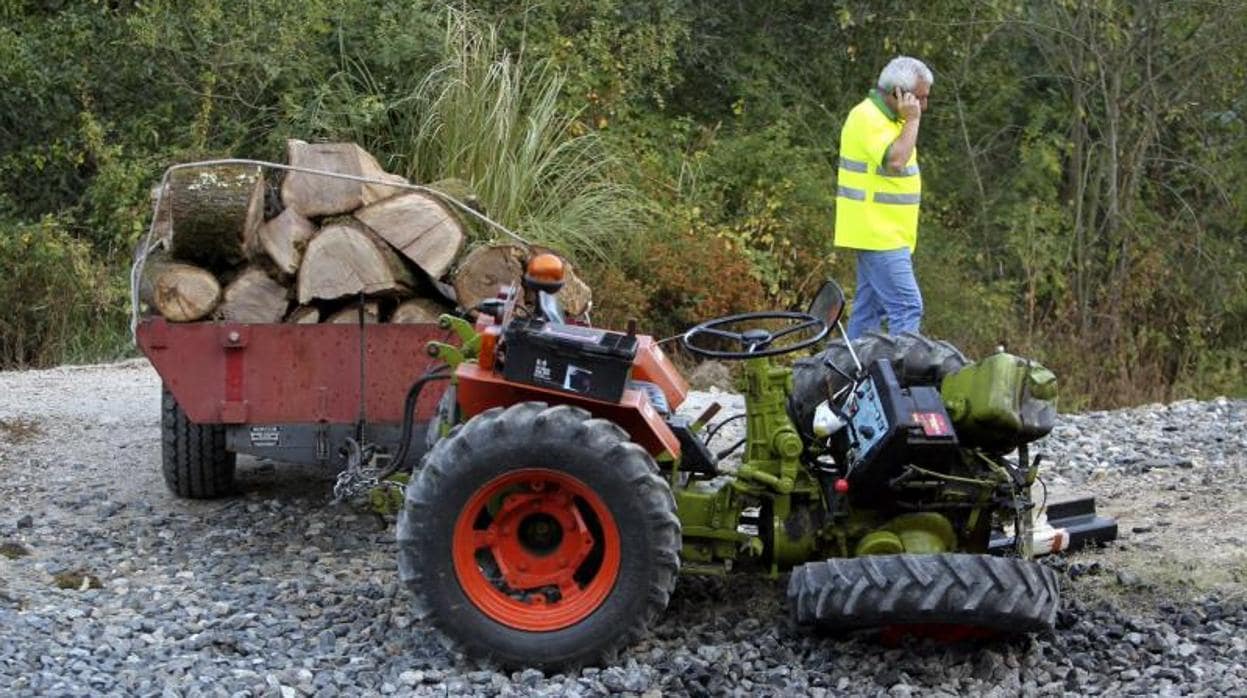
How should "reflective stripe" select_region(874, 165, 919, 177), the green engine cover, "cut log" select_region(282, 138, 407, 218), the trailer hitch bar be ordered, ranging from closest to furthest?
1. the green engine cover
2. the trailer hitch bar
3. "cut log" select_region(282, 138, 407, 218)
4. "reflective stripe" select_region(874, 165, 919, 177)

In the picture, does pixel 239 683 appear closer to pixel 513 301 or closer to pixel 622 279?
pixel 513 301

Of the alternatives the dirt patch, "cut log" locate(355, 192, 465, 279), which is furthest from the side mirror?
"cut log" locate(355, 192, 465, 279)

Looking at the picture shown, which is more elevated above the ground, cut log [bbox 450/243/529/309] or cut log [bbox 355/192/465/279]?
cut log [bbox 355/192/465/279]

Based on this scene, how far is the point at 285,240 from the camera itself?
7824mm

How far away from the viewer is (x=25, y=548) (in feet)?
24.4

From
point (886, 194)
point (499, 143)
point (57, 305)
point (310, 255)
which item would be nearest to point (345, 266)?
point (310, 255)

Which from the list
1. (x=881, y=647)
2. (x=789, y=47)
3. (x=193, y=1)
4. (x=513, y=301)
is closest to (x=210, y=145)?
(x=193, y=1)

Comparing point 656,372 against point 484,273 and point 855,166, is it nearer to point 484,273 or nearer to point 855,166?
point 484,273

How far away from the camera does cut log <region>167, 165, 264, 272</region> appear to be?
25.1 feet

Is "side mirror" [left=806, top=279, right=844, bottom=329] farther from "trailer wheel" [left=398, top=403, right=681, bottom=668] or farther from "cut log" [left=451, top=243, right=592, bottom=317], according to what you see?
"cut log" [left=451, top=243, right=592, bottom=317]

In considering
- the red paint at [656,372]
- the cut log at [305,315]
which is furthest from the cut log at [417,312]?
the red paint at [656,372]

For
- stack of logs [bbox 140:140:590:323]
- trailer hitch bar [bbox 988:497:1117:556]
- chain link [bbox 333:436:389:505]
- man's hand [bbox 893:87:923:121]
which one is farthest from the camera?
man's hand [bbox 893:87:923:121]

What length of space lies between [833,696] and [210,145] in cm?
988

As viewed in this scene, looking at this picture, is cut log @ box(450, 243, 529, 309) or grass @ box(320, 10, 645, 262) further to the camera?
grass @ box(320, 10, 645, 262)
